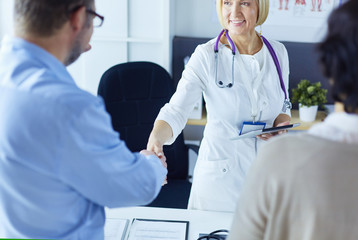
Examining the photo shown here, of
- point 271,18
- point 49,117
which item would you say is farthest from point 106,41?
point 49,117

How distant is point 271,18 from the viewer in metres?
2.94

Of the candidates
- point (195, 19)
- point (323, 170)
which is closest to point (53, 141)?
point (323, 170)

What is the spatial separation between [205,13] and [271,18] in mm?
452

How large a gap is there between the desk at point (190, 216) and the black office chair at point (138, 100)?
0.73 metres

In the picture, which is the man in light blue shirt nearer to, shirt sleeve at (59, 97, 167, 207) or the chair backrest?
shirt sleeve at (59, 97, 167, 207)

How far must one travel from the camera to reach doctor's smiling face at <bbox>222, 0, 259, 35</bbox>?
1721 millimetres

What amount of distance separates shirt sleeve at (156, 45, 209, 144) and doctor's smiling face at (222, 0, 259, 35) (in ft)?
0.51

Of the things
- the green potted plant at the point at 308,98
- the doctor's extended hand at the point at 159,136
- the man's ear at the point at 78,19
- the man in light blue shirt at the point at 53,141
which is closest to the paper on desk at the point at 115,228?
the doctor's extended hand at the point at 159,136

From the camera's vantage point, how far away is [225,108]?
1.72 meters

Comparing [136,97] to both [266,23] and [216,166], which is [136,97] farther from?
[266,23]

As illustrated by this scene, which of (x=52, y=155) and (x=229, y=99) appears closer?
(x=52, y=155)

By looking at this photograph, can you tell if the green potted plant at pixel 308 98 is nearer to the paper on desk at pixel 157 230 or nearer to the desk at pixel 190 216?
the desk at pixel 190 216

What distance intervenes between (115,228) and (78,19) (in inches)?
29.8

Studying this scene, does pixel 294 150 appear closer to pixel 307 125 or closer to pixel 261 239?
pixel 261 239
